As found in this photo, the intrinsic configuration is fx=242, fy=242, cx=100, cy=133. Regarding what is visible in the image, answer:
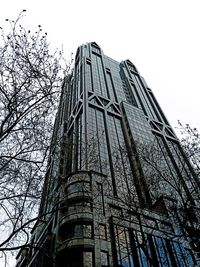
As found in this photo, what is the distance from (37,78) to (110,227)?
19520mm

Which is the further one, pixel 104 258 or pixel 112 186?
pixel 112 186

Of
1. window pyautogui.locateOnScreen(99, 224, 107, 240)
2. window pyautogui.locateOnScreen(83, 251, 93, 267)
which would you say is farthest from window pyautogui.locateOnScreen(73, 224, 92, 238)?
window pyautogui.locateOnScreen(83, 251, 93, 267)

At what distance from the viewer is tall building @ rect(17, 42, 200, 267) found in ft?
46.2

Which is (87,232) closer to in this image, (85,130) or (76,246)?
(76,246)

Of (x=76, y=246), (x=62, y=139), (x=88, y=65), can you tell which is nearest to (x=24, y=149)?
(x=62, y=139)

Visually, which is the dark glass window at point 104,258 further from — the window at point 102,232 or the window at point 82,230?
the window at point 82,230

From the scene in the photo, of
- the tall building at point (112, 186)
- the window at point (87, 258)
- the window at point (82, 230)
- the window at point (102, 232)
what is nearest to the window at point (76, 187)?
the tall building at point (112, 186)

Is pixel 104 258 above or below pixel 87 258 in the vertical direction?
below

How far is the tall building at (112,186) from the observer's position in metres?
14.1

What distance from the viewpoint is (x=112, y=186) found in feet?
124

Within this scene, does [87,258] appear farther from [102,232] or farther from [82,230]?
[102,232]

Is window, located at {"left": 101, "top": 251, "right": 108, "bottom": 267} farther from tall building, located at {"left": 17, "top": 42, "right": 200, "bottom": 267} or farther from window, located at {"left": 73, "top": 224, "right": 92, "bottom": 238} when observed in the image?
window, located at {"left": 73, "top": 224, "right": 92, "bottom": 238}

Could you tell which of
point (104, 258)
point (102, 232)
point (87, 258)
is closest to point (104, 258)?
point (104, 258)

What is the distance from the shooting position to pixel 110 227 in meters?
24.9
